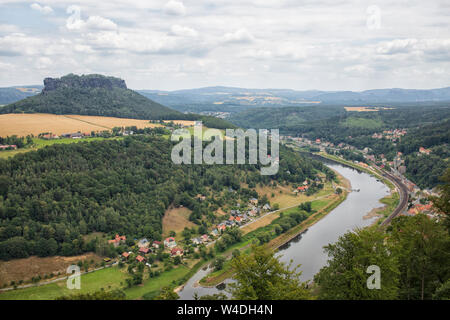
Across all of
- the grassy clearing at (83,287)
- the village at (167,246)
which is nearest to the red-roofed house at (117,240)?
the village at (167,246)

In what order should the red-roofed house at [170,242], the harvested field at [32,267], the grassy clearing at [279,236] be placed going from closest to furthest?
Result: the harvested field at [32,267], the grassy clearing at [279,236], the red-roofed house at [170,242]

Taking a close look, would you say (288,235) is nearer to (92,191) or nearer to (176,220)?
(176,220)

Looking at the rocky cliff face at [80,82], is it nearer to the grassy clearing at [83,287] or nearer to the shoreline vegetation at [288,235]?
the shoreline vegetation at [288,235]

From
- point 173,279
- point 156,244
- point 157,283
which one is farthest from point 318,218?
point 157,283

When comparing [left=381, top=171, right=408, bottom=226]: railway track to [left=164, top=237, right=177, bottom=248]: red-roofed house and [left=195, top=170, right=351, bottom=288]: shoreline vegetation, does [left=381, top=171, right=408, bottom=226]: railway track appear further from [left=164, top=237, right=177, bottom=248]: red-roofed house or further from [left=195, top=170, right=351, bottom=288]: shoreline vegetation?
[left=164, top=237, right=177, bottom=248]: red-roofed house

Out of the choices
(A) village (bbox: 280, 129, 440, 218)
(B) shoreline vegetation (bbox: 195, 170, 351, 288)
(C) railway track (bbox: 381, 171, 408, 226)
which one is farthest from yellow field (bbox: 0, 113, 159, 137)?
(A) village (bbox: 280, 129, 440, 218)
